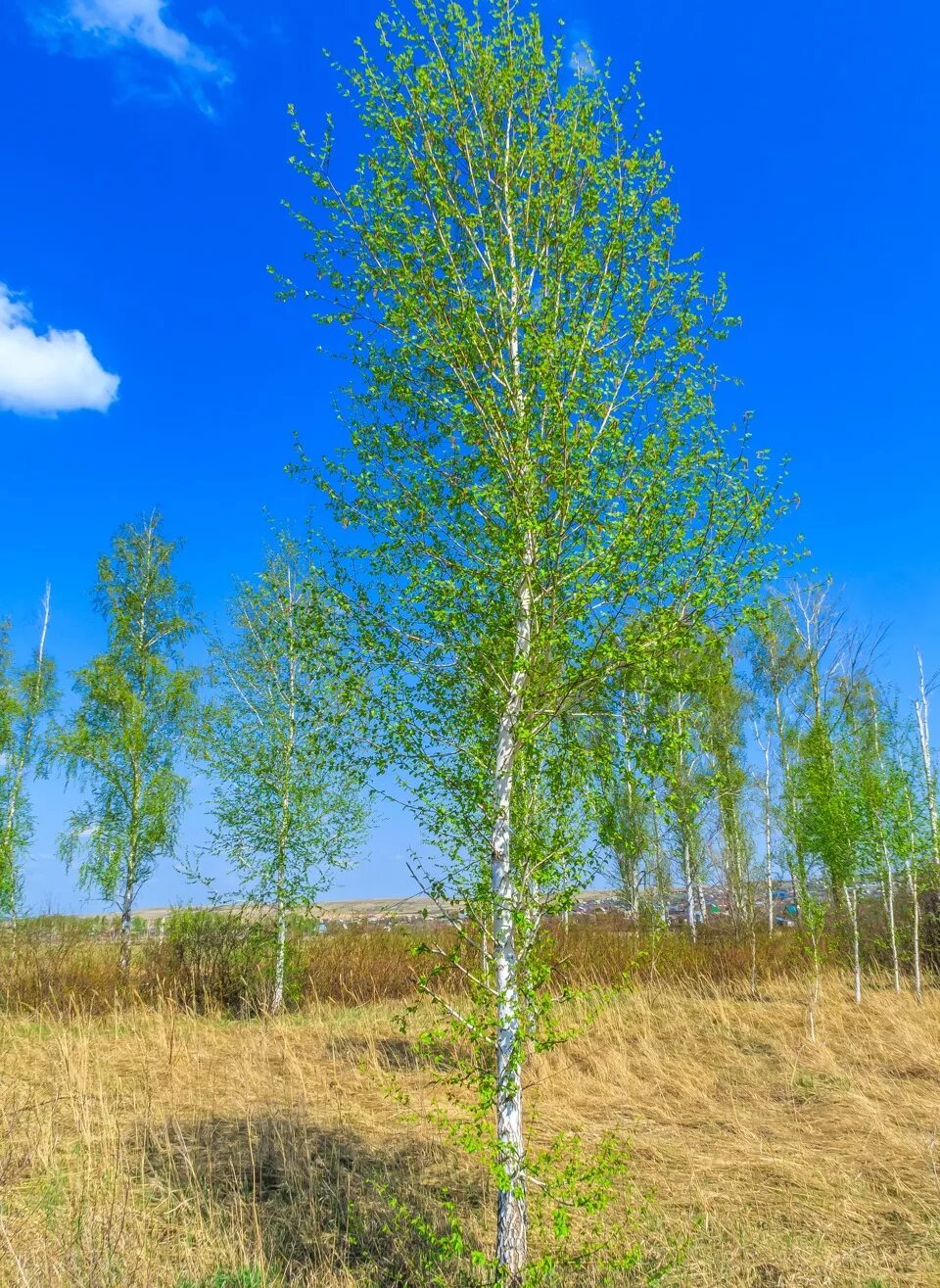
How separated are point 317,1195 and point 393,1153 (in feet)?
3.83

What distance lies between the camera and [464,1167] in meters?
8.03

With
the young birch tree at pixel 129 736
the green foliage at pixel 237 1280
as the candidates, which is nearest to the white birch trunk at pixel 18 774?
the young birch tree at pixel 129 736

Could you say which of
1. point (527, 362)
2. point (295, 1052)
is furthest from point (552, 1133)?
point (527, 362)

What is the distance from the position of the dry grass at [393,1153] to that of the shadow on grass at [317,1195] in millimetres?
27

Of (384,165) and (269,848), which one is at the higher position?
(384,165)

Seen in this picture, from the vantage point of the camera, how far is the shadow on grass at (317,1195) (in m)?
6.00

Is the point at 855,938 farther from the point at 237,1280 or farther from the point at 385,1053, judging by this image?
the point at 237,1280

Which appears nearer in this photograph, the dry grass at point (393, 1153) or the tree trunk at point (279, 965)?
the dry grass at point (393, 1153)

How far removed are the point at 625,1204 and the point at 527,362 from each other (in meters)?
6.67

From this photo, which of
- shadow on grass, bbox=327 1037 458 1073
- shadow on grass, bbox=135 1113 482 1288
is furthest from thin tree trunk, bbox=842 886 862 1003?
shadow on grass, bbox=135 1113 482 1288

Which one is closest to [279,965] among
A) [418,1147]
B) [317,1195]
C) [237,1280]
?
[418,1147]

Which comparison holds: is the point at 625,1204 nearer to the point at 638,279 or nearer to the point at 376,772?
the point at 376,772

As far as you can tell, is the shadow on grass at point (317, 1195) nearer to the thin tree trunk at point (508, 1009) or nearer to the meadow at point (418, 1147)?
the meadow at point (418, 1147)

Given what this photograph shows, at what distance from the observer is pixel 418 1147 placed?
27.5ft
